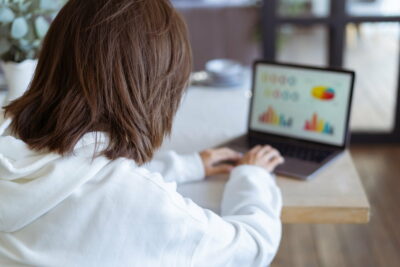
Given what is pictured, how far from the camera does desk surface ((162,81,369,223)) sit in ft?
4.43

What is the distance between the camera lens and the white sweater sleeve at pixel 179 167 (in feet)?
4.79

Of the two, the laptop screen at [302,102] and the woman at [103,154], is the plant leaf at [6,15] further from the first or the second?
the laptop screen at [302,102]

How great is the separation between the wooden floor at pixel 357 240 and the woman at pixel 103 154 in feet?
4.90

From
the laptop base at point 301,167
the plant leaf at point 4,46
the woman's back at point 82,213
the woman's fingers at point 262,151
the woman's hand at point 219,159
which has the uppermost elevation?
the plant leaf at point 4,46

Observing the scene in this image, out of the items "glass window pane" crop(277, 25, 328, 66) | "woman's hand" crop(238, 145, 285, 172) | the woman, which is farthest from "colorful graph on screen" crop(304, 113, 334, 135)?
"glass window pane" crop(277, 25, 328, 66)

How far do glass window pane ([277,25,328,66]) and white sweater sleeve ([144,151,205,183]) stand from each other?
2440mm

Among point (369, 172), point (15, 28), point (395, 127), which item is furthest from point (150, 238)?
point (395, 127)

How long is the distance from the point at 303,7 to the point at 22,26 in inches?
82.5

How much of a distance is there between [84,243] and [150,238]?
0.11 meters

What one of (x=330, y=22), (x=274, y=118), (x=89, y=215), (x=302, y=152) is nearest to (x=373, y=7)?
(x=330, y=22)

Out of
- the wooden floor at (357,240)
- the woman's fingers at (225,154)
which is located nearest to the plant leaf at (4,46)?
the woman's fingers at (225,154)

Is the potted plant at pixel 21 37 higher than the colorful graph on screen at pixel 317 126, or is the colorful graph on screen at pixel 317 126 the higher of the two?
the potted plant at pixel 21 37

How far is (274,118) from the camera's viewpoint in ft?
5.74

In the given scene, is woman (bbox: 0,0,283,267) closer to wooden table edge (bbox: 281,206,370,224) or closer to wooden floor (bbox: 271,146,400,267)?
wooden table edge (bbox: 281,206,370,224)
